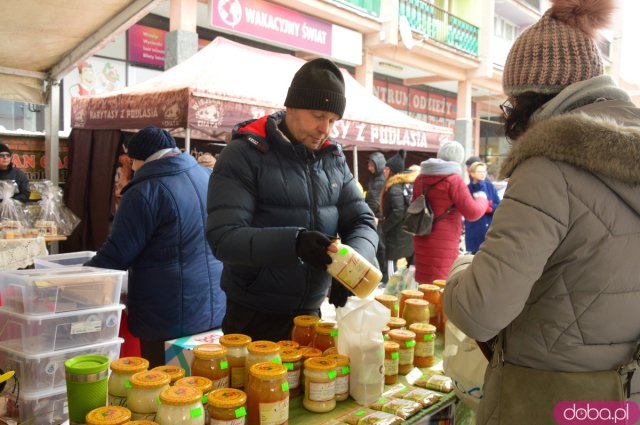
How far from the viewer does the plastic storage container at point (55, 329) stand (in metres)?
2.18

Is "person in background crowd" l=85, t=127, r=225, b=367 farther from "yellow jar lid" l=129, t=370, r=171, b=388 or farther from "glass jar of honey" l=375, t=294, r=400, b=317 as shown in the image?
"yellow jar lid" l=129, t=370, r=171, b=388

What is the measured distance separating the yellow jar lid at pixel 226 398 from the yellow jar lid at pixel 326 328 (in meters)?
0.57

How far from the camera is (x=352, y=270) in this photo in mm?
1759

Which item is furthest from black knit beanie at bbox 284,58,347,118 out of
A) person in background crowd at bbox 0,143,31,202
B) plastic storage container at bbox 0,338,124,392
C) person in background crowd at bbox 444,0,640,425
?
person in background crowd at bbox 0,143,31,202

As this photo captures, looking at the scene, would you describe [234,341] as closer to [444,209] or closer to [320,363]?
[320,363]

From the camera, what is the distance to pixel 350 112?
6984 mm

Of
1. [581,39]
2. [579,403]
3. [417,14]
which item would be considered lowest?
[579,403]

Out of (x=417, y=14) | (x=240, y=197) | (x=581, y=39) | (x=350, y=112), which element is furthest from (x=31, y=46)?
(x=417, y=14)

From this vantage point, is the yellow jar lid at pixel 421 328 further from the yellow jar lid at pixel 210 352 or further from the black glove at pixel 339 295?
the yellow jar lid at pixel 210 352

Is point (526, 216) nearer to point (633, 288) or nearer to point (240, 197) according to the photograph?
point (633, 288)

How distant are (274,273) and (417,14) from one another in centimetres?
1350

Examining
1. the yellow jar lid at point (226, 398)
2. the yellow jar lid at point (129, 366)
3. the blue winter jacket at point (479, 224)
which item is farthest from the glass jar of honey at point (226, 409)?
the blue winter jacket at point (479, 224)

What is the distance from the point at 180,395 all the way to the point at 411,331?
1.15m

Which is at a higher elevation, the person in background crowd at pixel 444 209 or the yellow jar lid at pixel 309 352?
the person in background crowd at pixel 444 209
